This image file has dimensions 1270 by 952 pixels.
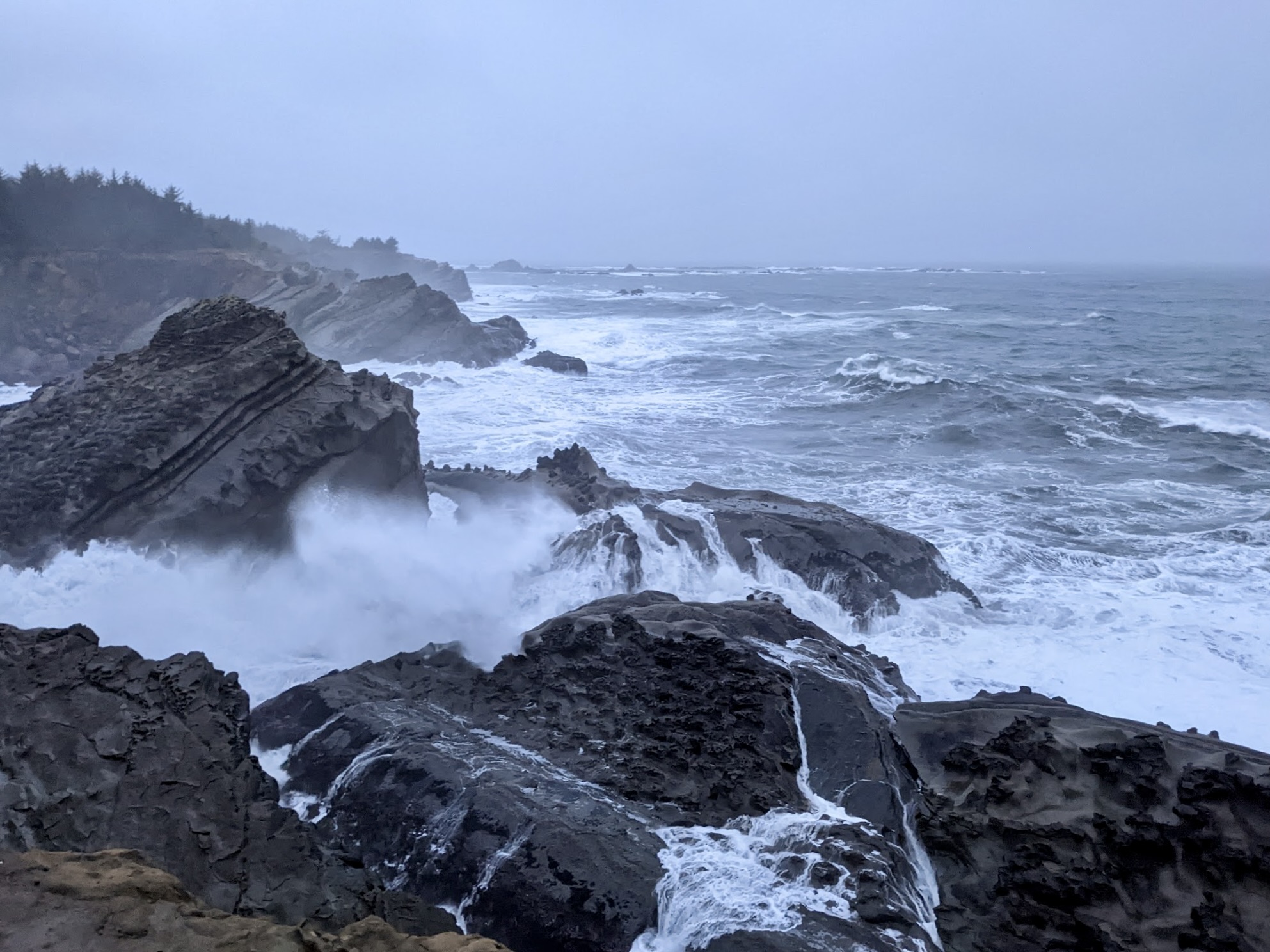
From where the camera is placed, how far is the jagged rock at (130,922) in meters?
2.91

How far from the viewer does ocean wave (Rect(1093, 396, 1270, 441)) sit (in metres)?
16.9

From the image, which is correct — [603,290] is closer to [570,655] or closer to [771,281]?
[771,281]

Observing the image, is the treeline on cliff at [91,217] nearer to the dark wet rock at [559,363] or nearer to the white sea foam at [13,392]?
the white sea foam at [13,392]

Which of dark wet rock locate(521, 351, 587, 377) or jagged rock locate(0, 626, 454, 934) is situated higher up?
dark wet rock locate(521, 351, 587, 377)

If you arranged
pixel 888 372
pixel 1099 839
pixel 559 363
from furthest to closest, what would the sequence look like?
pixel 559 363 < pixel 888 372 < pixel 1099 839

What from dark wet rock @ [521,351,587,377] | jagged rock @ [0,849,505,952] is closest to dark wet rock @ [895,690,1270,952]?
jagged rock @ [0,849,505,952]

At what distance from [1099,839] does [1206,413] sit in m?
17.6

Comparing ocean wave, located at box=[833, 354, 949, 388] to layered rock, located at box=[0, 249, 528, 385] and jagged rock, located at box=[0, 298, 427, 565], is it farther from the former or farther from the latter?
jagged rock, located at box=[0, 298, 427, 565]

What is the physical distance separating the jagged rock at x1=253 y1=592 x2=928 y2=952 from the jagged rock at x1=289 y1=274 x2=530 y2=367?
18.8 meters

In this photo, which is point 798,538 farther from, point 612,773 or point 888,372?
point 888,372

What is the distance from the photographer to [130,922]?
9.80ft

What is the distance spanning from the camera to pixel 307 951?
2980mm

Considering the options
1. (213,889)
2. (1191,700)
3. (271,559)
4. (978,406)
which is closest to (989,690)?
(1191,700)

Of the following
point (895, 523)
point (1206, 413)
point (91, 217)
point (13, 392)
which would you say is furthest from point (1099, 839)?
point (91, 217)
